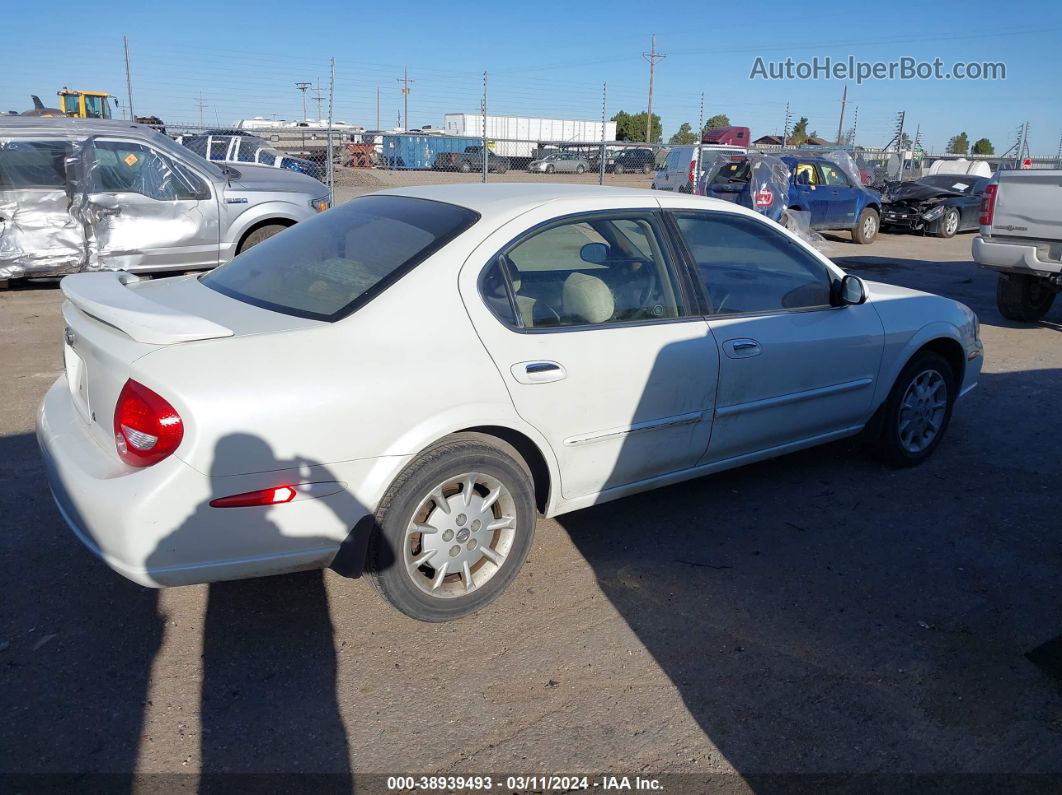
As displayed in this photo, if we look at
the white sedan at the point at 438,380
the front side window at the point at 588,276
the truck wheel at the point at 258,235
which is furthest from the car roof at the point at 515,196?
the truck wheel at the point at 258,235

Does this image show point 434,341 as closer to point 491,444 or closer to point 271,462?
Result: point 491,444

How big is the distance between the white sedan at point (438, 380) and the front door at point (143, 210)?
5402 millimetres

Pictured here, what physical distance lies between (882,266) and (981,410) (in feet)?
27.0

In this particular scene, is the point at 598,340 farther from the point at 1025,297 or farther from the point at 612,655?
the point at 1025,297

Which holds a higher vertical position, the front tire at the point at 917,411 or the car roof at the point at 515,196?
the car roof at the point at 515,196

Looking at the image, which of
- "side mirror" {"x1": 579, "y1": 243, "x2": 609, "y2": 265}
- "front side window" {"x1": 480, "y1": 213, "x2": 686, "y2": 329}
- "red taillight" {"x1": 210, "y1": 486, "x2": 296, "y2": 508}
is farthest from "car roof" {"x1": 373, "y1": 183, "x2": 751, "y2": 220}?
"red taillight" {"x1": 210, "y1": 486, "x2": 296, "y2": 508}

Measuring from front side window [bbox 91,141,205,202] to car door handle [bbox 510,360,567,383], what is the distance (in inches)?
268

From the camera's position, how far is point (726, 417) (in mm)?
3959

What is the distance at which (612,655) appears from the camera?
3164 mm

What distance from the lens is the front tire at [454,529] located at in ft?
9.93

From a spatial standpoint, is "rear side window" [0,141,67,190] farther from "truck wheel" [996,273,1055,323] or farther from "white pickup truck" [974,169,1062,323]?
"truck wheel" [996,273,1055,323]

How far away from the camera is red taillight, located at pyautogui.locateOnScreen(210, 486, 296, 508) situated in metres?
2.72

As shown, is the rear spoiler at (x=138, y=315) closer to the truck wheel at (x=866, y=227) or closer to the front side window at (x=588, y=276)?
the front side window at (x=588, y=276)

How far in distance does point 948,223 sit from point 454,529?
60.1ft
